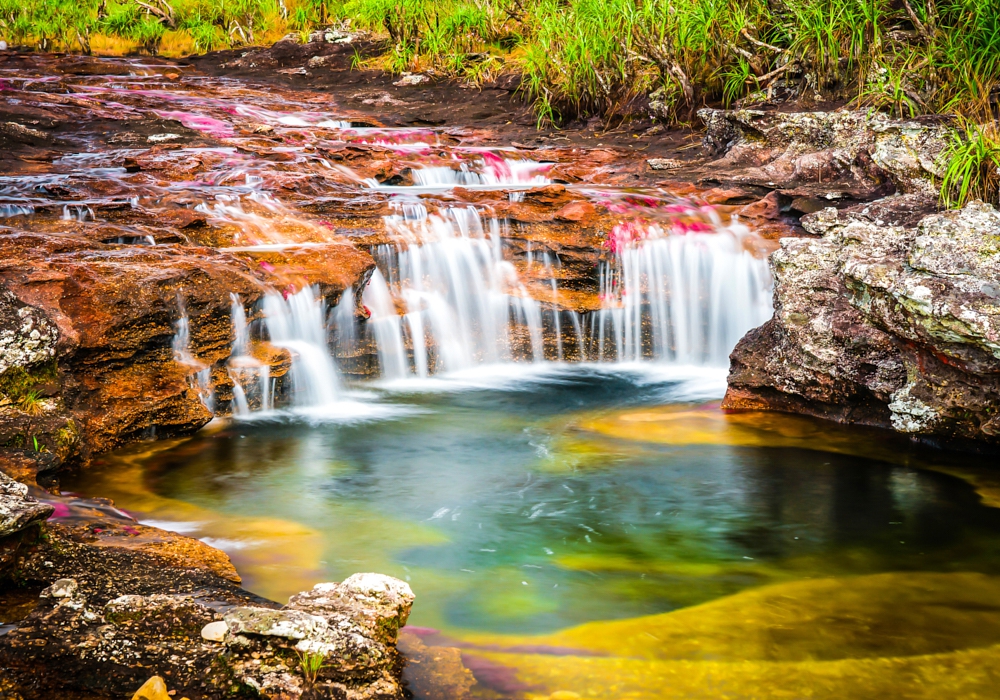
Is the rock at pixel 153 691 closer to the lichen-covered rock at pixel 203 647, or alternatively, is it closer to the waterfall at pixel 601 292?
the lichen-covered rock at pixel 203 647

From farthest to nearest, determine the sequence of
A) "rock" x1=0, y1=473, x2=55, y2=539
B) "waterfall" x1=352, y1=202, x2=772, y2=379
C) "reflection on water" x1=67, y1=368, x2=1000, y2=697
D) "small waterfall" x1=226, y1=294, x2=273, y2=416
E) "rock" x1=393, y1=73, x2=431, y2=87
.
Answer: "rock" x1=393, y1=73, x2=431, y2=87 → "waterfall" x1=352, y1=202, x2=772, y2=379 → "small waterfall" x1=226, y1=294, x2=273, y2=416 → "reflection on water" x1=67, y1=368, x2=1000, y2=697 → "rock" x1=0, y1=473, x2=55, y2=539

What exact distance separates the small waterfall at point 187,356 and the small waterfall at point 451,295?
1.67m

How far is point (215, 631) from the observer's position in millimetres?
2414

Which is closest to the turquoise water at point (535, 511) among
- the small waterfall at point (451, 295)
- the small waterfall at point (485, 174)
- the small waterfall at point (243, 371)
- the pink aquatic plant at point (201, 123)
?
the small waterfall at point (243, 371)

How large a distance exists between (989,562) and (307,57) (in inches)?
578

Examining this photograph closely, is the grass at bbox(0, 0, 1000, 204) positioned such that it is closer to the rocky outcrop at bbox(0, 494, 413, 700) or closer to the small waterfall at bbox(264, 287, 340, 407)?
the small waterfall at bbox(264, 287, 340, 407)

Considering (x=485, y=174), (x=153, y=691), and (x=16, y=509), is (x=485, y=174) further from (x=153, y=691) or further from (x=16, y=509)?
(x=153, y=691)

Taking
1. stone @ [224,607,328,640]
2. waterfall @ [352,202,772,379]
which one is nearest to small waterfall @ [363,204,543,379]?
waterfall @ [352,202,772,379]

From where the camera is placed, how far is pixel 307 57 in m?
15.7

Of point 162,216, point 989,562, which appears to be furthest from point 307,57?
point 989,562

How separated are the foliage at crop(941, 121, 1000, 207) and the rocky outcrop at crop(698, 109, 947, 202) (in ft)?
1.17

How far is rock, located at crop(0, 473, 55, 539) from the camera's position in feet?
9.22

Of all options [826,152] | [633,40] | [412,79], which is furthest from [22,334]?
[412,79]

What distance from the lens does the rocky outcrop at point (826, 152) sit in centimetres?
618
